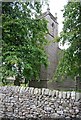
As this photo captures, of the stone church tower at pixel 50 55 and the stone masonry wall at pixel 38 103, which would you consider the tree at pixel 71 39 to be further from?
the stone masonry wall at pixel 38 103

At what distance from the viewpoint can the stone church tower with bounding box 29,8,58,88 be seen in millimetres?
1890

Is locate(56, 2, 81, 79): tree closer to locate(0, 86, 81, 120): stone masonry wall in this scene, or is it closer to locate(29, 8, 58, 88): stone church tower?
locate(29, 8, 58, 88): stone church tower

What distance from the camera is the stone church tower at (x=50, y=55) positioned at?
74.4 inches

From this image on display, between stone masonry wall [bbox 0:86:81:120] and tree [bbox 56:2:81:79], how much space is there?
182 millimetres

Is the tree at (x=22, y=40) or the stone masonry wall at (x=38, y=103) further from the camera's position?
the tree at (x=22, y=40)

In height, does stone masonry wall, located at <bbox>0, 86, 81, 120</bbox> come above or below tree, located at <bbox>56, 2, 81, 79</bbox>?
below

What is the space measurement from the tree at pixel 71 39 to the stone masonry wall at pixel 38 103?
182 mm

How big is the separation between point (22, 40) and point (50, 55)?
0.33 m

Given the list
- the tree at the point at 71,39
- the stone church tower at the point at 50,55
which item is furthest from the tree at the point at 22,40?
the tree at the point at 71,39

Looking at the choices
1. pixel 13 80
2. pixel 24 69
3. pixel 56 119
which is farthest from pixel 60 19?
pixel 56 119

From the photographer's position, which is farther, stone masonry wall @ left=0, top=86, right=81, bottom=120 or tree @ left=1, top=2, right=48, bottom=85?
tree @ left=1, top=2, right=48, bottom=85

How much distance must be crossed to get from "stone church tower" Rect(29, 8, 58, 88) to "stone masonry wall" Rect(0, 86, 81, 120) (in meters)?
0.06

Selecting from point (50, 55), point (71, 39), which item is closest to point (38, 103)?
point (50, 55)

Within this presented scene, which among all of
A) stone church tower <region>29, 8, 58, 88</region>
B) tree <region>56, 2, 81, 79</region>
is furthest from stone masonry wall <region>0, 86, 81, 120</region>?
tree <region>56, 2, 81, 79</region>
